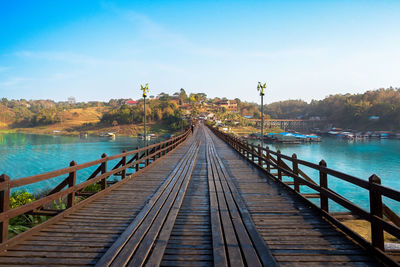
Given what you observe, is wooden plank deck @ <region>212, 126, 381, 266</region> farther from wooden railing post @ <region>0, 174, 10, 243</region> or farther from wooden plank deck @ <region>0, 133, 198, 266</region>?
wooden railing post @ <region>0, 174, 10, 243</region>

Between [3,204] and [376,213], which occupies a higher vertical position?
[3,204]

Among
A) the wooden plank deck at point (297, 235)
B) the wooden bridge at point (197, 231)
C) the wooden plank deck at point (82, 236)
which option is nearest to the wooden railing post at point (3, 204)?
the wooden bridge at point (197, 231)

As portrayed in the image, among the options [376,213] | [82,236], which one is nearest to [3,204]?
[82,236]

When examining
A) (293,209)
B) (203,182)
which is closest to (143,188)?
(203,182)

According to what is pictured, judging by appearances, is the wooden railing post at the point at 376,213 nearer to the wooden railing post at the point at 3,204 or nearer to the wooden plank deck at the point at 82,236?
the wooden plank deck at the point at 82,236

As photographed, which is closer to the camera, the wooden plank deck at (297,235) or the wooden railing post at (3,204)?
the wooden plank deck at (297,235)

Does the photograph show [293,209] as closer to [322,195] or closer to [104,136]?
[322,195]

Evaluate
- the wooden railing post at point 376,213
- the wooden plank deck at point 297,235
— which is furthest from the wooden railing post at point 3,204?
the wooden railing post at point 376,213

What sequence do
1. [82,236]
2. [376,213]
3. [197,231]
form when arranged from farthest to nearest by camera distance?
[197,231] → [82,236] → [376,213]

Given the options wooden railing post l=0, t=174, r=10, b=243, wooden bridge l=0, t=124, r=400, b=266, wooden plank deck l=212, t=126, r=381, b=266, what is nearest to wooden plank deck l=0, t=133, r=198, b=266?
wooden bridge l=0, t=124, r=400, b=266

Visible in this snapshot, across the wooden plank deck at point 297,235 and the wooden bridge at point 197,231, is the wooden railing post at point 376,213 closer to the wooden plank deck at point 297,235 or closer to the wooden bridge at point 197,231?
the wooden bridge at point 197,231

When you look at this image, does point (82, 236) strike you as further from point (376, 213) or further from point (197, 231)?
point (376, 213)

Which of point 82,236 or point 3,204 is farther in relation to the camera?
point 82,236

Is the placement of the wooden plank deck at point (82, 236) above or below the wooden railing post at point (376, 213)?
below
